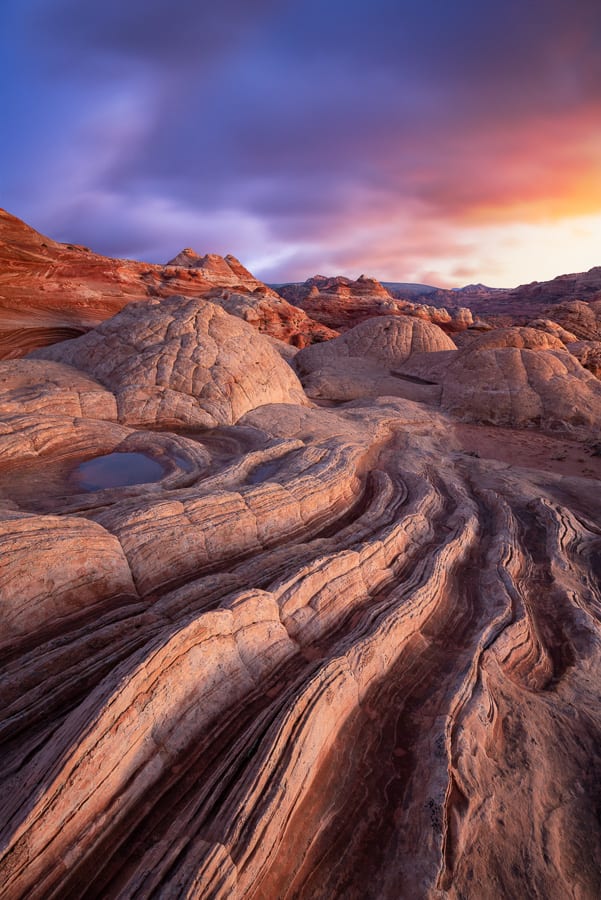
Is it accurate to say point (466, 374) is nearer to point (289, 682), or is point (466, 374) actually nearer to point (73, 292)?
point (289, 682)

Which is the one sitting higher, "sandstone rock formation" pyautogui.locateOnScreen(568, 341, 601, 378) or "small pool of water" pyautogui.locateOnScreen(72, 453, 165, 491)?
"sandstone rock formation" pyautogui.locateOnScreen(568, 341, 601, 378)

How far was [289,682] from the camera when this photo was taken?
3.33 metres

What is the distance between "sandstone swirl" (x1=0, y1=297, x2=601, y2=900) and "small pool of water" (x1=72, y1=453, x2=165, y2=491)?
147 mm

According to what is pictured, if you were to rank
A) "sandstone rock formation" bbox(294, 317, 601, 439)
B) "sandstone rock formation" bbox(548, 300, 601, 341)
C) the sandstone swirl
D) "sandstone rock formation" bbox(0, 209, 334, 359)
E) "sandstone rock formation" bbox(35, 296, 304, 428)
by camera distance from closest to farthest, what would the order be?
the sandstone swirl, "sandstone rock formation" bbox(35, 296, 304, 428), "sandstone rock formation" bbox(294, 317, 601, 439), "sandstone rock formation" bbox(0, 209, 334, 359), "sandstone rock formation" bbox(548, 300, 601, 341)

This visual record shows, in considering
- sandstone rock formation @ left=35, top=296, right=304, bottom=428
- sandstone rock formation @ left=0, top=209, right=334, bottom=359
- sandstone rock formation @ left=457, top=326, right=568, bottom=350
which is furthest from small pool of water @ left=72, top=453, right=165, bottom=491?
sandstone rock formation @ left=457, top=326, right=568, bottom=350

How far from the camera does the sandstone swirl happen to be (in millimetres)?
2281

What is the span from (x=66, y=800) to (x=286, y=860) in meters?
1.24

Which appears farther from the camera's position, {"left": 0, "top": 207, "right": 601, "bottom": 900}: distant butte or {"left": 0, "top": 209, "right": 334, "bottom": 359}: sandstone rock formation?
{"left": 0, "top": 209, "right": 334, "bottom": 359}: sandstone rock formation

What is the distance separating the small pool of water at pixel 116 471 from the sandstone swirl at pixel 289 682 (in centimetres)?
15

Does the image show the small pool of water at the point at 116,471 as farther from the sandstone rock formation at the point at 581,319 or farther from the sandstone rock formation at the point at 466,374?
the sandstone rock formation at the point at 581,319

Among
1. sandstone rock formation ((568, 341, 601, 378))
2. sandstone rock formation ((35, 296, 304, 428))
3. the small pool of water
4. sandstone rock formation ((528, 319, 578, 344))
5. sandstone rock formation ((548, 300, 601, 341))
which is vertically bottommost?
the small pool of water

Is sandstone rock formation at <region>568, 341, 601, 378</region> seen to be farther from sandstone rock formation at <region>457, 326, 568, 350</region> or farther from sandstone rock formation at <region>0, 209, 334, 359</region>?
sandstone rock formation at <region>0, 209, 334, 359</region>

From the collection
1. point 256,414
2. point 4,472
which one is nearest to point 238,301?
point 256,414

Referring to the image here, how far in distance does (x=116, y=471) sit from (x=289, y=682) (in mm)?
5437
